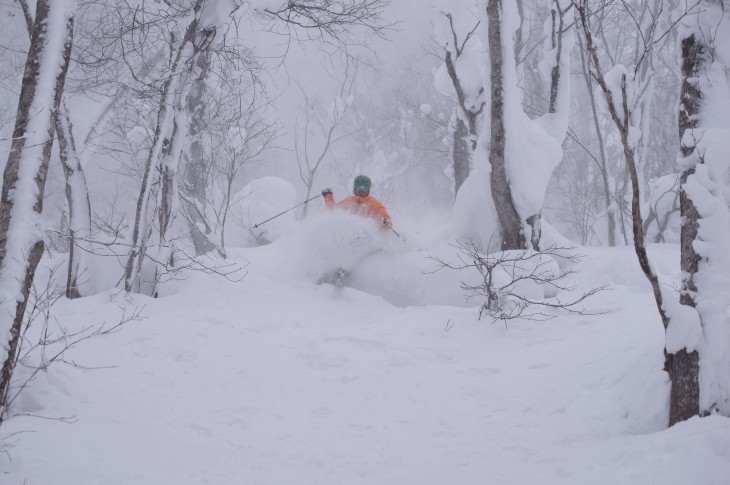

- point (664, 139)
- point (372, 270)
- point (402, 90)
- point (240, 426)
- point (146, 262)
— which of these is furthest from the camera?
point (402, 90)

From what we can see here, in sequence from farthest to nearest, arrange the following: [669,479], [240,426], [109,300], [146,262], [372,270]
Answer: [372,270], [146,262], [109,300], [240,426], [669,479]

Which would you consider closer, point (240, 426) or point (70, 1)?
point (70, 1)

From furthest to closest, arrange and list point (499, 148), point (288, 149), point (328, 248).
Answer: point (288, 149) < point (328, 248) < point (499, 148)

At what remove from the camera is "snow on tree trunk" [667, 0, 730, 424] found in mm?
2688

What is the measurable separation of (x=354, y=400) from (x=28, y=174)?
107 inches

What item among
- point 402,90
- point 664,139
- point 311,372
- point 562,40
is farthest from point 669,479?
point 402,90

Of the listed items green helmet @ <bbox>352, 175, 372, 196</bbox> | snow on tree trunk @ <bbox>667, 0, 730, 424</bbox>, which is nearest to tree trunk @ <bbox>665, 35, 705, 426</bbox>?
snow on tree trunk @ <bbox>667, 0, 730, 424</bbox>

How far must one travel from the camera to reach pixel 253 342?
488 centimetres

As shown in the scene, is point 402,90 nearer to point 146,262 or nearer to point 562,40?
point 562,40

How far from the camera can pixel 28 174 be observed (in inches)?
92.4

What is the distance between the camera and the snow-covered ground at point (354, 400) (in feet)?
8.06

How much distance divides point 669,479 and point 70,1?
383cm

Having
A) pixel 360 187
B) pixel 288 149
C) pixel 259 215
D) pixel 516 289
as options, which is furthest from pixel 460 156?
pixel 259 215

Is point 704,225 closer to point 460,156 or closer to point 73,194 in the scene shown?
point 73,194
